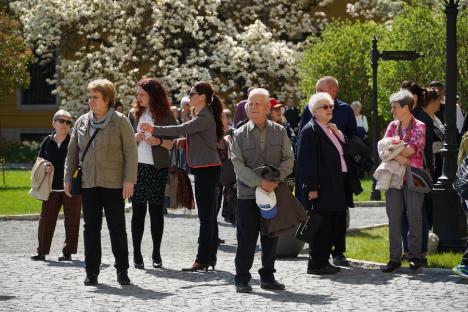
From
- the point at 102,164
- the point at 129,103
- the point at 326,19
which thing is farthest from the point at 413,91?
the point at 326,19

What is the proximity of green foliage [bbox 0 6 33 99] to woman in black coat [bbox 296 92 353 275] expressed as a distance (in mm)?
22578

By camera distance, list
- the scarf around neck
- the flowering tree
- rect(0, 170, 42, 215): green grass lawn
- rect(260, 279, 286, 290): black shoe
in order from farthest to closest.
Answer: the flowering tree < rect(0, 170, 42, 215): green grass lawn < the scarf around neck < rect(260, 279, 286, 290): black shoe

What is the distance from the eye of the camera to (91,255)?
457 inches

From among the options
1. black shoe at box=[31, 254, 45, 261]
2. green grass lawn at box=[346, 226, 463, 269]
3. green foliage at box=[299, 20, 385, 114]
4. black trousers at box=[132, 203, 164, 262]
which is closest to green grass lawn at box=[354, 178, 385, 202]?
green foliage at box=[299, 20, 385, 114]

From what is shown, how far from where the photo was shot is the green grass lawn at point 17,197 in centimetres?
2028

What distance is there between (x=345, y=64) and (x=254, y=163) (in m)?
21.3

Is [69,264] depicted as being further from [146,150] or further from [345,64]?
[345,64]

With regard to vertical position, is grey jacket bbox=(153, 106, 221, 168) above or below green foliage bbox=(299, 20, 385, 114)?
below

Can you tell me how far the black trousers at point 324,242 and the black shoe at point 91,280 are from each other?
2063 mm

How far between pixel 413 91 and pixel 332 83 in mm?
932

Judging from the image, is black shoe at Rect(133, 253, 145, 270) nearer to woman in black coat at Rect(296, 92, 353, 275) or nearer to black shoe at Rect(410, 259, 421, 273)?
woman in black coat at Rect(296, 92, 353, 275)

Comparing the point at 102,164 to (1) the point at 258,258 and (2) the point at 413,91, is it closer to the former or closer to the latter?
(1) the point at 258,258

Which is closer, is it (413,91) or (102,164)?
(102,164)

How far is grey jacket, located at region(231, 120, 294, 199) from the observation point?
11.2m
